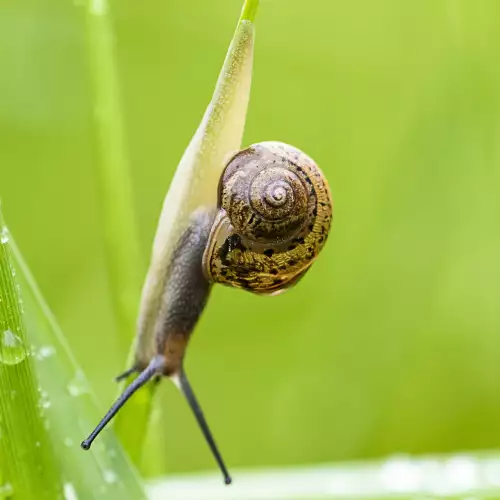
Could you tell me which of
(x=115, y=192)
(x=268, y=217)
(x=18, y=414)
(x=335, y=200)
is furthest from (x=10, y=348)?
(x=335, y=200)

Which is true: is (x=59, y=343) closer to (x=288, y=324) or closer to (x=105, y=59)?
(x=105, y=59)

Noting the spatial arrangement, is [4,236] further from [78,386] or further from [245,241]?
[245,241]

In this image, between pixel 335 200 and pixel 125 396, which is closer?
pixel 125 396

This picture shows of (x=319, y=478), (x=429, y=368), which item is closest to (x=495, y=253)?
(x=429, y=368)

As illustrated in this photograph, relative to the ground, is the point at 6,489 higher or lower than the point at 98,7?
lower

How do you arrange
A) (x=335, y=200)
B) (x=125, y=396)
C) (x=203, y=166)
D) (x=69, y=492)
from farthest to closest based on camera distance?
1. (x=335, y=200)
2. (x=203, y=166)
3. (x=125, y=396)
4. (x=69, y=492)
